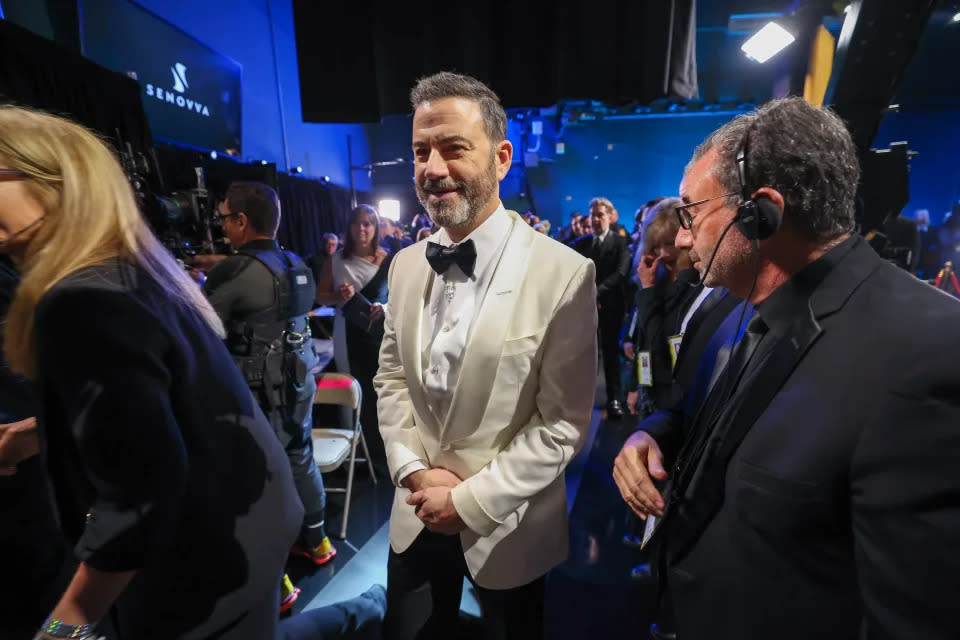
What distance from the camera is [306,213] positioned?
8570mm

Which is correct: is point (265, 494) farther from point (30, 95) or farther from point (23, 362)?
point (30, 95)

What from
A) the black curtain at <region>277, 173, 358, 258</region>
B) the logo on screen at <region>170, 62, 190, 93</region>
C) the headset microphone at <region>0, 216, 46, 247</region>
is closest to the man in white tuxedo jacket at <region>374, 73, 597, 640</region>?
the headset microphone at <region>0, 216, 46, 247</region>

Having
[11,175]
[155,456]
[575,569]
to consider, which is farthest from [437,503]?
[575,569]

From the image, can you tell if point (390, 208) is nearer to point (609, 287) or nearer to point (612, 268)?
point (612, 268)

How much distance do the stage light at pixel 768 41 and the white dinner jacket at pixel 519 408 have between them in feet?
13.0

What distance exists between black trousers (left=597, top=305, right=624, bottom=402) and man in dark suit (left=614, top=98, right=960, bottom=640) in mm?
3882

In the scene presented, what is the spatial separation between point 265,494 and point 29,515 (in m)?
0.86

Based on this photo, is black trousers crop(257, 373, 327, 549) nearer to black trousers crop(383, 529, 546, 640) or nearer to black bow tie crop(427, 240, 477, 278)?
black trousers crop(383, 529, 546, 640)

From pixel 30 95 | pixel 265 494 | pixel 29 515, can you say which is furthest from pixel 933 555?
pixel 30 95

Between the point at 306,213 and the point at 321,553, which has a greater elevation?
the point at 306,213

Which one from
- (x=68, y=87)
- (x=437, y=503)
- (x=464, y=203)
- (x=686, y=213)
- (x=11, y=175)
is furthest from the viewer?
(x=68, y=87)

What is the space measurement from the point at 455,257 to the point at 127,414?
35.2 inches

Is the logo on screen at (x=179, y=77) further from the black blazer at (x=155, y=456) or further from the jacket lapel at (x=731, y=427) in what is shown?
the jacket lapel at (x=731, y=427)

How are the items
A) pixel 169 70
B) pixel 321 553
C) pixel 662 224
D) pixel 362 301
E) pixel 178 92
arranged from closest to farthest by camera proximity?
pixel 662 224 → pixel 321 553 → pixel 362 301 → pixel 169 70 → pixel 178 92
